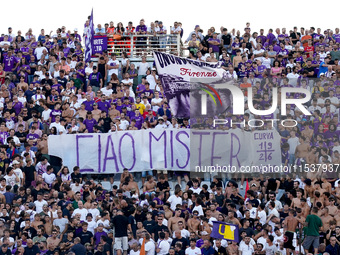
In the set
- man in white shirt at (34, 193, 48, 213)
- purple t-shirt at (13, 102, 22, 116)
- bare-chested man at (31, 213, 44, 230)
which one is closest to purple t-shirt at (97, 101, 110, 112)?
purple t-shirt at (13, 102, 22, 116)

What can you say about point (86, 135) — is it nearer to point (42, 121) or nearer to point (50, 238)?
point (42, 121)

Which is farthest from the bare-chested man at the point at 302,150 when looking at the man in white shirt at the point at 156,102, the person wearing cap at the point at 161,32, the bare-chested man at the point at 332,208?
the person wearing cap at the point at 161,32

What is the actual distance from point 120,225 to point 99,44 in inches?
382

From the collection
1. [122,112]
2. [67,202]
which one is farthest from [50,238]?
[122,112]

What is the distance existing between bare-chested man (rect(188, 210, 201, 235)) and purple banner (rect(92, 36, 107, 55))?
31.0 feet

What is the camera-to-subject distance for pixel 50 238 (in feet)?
72.9

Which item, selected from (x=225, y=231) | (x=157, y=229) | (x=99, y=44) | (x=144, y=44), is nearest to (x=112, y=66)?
(x=99, y=44)

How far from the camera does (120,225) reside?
22.2 meters

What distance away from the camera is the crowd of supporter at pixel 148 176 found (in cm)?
2203

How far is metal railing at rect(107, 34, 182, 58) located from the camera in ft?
103

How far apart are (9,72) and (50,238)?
9.38m

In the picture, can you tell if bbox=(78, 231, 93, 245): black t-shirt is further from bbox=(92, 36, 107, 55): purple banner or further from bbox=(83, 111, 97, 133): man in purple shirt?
bbox=(92, 36, 107, 55): purple banner

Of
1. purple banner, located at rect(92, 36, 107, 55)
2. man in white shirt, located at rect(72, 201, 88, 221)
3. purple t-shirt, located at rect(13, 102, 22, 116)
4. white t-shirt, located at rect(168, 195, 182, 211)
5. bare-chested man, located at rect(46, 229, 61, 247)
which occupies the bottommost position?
bare-chested man, located at rect(46, 229, 61, 247)

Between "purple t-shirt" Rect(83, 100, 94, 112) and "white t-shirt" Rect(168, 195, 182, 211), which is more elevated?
"purple t-shirt" Rect(83, 100, 94, 112)
